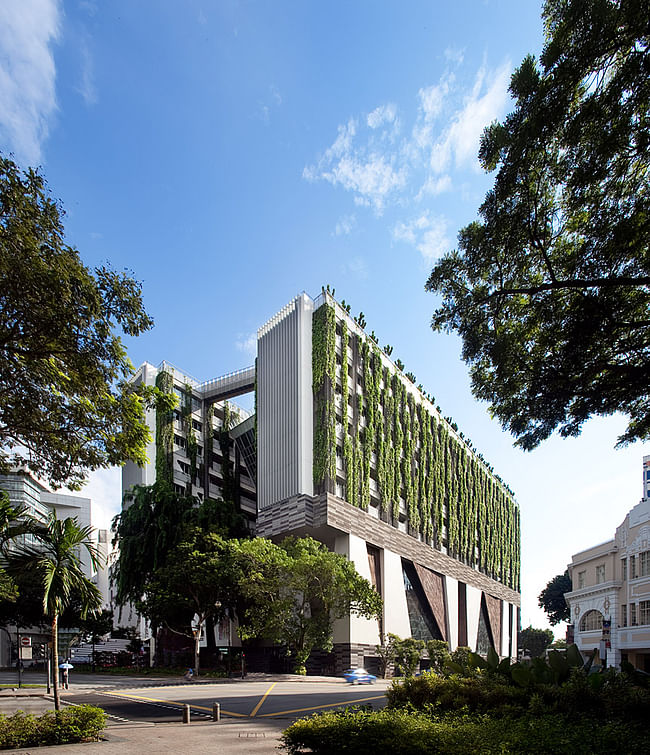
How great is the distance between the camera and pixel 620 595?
54062mm

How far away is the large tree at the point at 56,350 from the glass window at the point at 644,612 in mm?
49452

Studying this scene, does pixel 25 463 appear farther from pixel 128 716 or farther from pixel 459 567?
pixel 459 567

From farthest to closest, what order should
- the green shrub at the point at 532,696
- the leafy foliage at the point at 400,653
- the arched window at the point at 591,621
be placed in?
the arched window at the point at 591,621
the leafy foliage at the point at 400,653
the green shrub at the point at 532,696

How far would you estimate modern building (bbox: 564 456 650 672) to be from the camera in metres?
49.5

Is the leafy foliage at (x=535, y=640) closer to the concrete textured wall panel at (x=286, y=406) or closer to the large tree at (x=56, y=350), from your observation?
the concrete textured wall panel at (x=286, y=406)

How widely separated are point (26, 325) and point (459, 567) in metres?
60.6

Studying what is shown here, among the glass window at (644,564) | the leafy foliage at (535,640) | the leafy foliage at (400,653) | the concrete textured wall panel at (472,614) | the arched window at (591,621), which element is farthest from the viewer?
the leafy foliage at (535,640)

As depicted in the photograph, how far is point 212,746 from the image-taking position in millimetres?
11750

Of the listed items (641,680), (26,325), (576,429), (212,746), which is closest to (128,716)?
(212,746)

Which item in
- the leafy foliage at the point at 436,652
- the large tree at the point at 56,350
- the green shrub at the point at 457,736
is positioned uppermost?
the large tree at the point at 56,350

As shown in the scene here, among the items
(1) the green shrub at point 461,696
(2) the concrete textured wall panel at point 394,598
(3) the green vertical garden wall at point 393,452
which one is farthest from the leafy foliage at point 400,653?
(1) the green shrub at point 461,696

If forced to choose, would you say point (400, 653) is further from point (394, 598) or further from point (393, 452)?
point (393, 452)

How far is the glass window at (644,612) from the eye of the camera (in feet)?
160

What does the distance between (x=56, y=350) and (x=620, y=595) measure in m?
56.7
